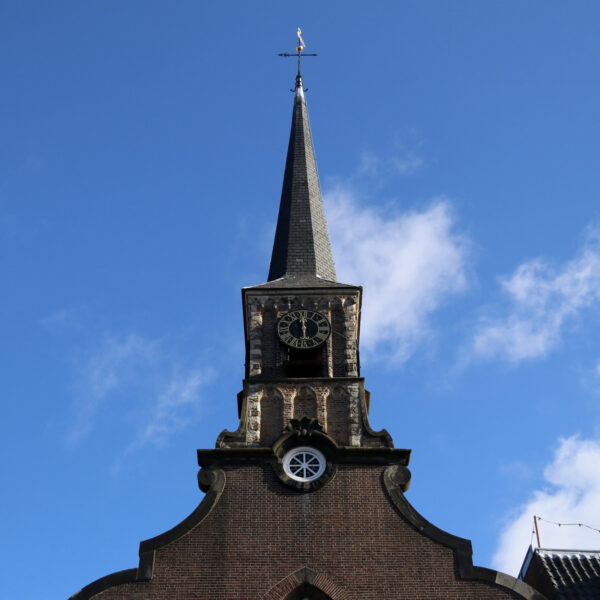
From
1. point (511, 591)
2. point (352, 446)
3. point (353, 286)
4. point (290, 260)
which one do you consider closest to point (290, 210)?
point (290, 260)

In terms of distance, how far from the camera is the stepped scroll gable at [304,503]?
894 inches

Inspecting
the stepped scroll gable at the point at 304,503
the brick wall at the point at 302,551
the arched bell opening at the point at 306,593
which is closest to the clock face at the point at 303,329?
the stepped scroll gable at the point at 304,503

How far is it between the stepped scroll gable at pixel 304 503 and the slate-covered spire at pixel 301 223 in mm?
1670

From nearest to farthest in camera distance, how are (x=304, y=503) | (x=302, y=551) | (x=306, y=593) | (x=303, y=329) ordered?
(x=306, y=593), (x=302, y=551), (x=304, y=503), (x=303, y=329)

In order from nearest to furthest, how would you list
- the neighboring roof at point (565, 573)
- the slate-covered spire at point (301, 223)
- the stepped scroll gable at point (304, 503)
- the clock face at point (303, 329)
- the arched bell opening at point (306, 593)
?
the arched bell opening at point (306, 593), the stepped scroll gable at point (304, 503), the neighboring roof at point (565, 573), the clock face at point (303, 329), the slate-covered spire at point (301, 223)

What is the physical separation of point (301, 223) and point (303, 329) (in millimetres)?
5601

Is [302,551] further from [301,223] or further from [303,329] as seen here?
[301,223]

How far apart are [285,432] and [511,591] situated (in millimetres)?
6852

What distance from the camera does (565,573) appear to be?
24516 mm

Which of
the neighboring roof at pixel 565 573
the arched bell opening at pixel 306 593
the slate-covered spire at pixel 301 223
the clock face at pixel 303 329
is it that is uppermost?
the slate-covered spire at pixel 301 223

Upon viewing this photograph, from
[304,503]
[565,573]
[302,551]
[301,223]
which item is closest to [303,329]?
[301,223]

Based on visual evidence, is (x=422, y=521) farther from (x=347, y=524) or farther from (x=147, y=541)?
(x=147, y=541)

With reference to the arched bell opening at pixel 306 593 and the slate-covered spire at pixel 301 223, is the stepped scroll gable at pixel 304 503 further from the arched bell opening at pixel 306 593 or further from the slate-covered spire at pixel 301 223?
the slate-covered spire at pixel 301 223

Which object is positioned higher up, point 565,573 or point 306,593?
point 565,573
